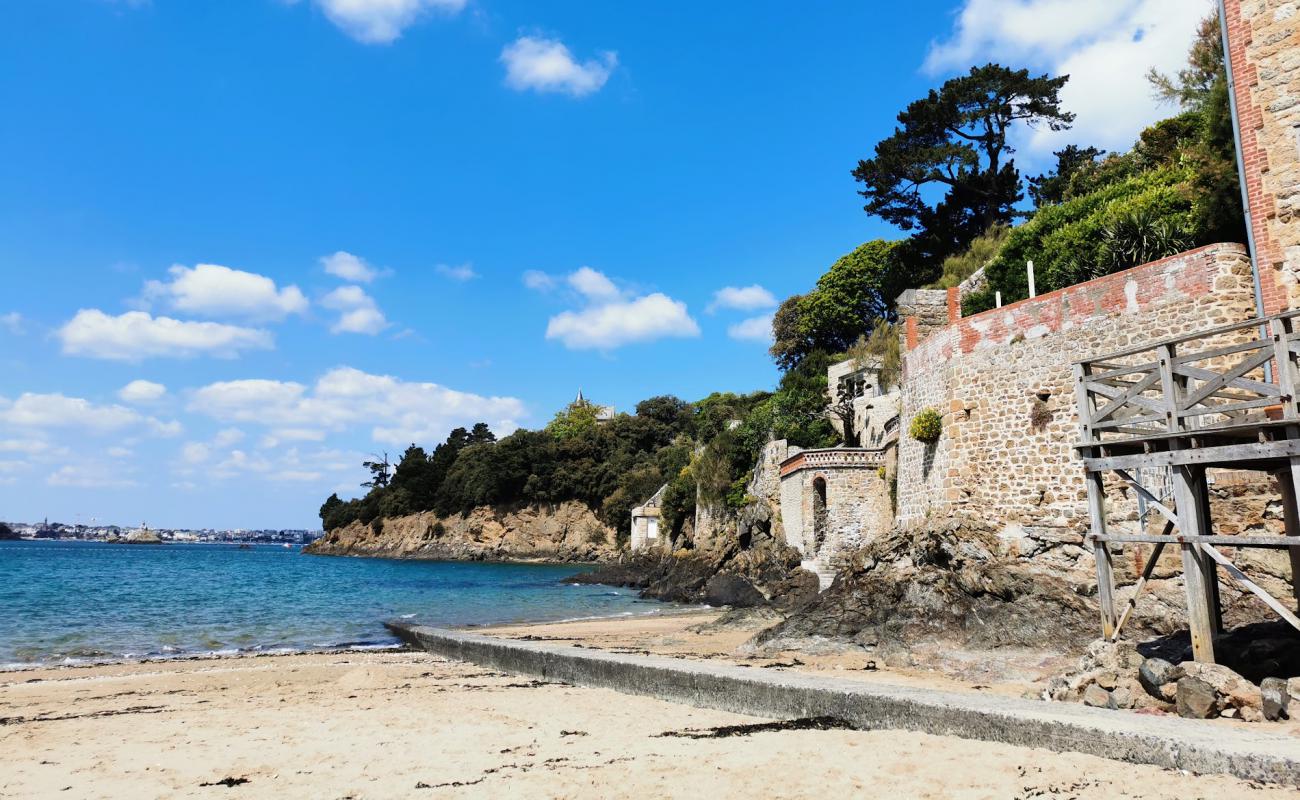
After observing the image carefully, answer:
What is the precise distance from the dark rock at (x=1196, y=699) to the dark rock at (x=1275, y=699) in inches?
15.3

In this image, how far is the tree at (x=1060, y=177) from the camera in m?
32.7

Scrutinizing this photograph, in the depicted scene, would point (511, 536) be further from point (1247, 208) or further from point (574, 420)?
point (1247, 208)

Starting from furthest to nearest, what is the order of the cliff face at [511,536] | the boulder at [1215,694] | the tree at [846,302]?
the cliff face at [511,536], the tree at [846,302], the boulder at [1215,694]

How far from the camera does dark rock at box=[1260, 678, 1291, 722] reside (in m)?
6.65

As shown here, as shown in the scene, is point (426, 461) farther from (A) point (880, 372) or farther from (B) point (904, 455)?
(B) point (904, 455)

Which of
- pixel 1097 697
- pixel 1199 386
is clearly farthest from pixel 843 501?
pixel 1097 697

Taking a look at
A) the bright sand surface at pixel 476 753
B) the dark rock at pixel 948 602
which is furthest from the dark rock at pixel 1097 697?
the dark rock at pixel 948 602

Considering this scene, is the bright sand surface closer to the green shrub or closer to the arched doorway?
the green shrub

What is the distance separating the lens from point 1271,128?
11.2m

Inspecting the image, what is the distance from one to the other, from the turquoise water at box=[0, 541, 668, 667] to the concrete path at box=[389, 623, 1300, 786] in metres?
12.8

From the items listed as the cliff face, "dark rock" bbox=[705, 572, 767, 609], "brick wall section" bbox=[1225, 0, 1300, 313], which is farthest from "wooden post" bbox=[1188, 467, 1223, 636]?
the cliff face

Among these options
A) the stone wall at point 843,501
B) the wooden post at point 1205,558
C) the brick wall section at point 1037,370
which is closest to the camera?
the wooden post at point 1205,558

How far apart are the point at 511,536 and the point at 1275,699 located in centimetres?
7894

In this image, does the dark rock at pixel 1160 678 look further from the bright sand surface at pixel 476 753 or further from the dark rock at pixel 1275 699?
the bright sand surface at pixel 476 753
